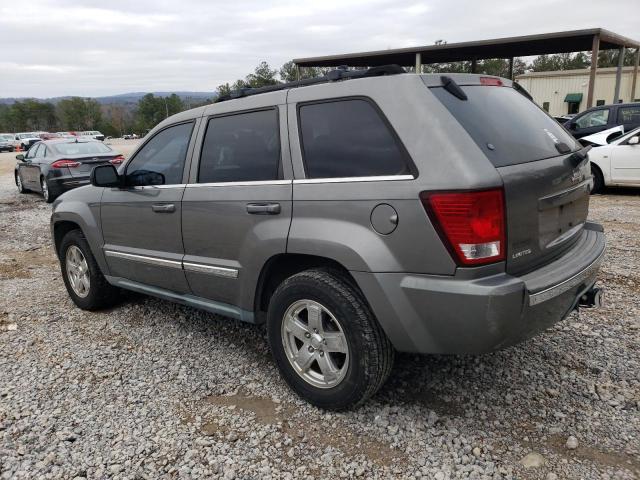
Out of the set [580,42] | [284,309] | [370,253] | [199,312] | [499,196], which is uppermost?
[580,42]

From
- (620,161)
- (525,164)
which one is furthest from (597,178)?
(525,164)

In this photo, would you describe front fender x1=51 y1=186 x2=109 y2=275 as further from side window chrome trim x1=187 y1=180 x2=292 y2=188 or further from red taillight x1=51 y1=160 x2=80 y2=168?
red taillight x1=51 y1=160 x2=80 y2=168

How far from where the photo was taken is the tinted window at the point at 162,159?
379 cm

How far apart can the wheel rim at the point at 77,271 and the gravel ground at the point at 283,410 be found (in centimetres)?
55

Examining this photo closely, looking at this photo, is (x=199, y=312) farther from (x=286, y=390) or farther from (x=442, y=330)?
(x=442, y=330)

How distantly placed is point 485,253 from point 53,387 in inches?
114

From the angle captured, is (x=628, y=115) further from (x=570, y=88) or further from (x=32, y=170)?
(x=570, y=88)

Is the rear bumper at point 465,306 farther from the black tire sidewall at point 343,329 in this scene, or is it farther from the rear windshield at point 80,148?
the rear windshield at point 80,148

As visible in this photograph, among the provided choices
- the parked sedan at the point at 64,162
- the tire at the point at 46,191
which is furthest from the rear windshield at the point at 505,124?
the tire at the point at 46,191

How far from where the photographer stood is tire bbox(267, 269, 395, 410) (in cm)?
271

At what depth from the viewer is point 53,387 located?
3439 mm

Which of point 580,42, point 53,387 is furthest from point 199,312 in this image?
point 580,42

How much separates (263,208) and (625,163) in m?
9.09

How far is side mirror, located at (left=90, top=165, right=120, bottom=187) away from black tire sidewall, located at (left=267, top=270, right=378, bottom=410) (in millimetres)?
1849
